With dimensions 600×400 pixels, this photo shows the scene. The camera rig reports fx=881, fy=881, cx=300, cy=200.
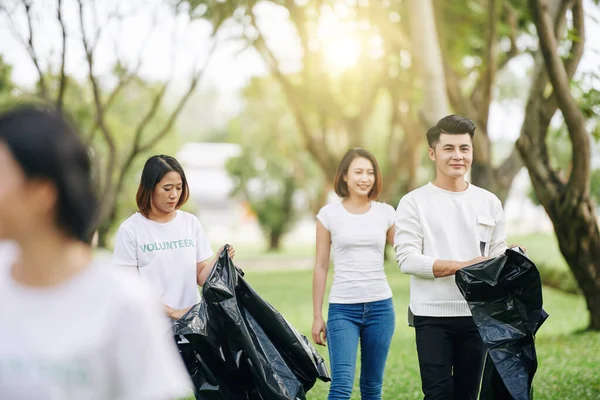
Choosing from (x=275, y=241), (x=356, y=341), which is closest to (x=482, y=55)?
(x=356, y=341)

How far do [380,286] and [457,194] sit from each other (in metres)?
0.91

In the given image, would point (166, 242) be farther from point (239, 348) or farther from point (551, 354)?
point (551, 354)

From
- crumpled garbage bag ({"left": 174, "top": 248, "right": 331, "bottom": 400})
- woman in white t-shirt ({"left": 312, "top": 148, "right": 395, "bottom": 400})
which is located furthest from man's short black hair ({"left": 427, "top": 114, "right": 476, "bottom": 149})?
crumpled garbage bag ({"left": 174, "top": 248, "right": 331, "bottom": 400})

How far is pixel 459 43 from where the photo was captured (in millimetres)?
15984

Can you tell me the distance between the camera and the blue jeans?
17.3ft

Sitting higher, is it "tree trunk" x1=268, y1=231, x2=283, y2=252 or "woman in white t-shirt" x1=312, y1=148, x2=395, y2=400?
"woman in white t-shirt" x1=312, y1=148, x2=395, y2=400

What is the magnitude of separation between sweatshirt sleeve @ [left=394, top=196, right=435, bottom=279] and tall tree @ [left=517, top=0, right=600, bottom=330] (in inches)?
203

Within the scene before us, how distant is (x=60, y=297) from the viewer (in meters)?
1.87

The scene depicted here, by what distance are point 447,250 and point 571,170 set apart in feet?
18.5

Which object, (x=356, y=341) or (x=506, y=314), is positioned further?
(x=356, y=341)

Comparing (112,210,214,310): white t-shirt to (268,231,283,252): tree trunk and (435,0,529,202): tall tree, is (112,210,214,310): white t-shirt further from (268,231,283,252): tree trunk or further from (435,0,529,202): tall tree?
(268,231,283,252): tree trunk

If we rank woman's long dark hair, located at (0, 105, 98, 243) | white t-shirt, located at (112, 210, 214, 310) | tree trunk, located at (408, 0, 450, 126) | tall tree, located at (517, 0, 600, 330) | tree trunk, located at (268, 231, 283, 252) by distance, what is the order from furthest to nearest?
tree trunk, located at (268, 231, 283, 252) → tree trunk, located at (408, 0, 450, 126) → tall tree, located at (517, 0, 600, 330) → white t-shirt, located at (112, 210, 214, 310) → woman's long dark hair, located at (0, 105, 98, 243)

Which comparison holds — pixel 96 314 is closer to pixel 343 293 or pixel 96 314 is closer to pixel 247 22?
pixel 343 293

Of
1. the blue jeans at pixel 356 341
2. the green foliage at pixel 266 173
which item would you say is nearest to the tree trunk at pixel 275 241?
the green foliage at pixel 266 173
